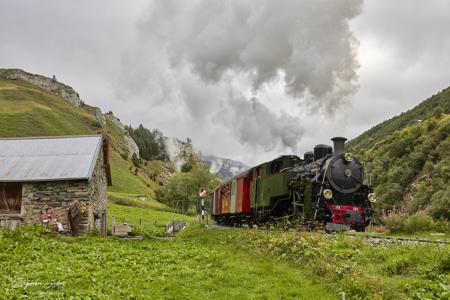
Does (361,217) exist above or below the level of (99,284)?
above

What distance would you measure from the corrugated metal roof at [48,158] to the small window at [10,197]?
25.4 inches

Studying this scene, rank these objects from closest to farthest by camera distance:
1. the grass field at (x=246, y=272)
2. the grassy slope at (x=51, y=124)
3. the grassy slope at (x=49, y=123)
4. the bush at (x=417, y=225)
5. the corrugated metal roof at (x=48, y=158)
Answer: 1. the grass field at (x=246, y=272)
2. the bush at (x=417, y=225)
3. the corrugated metal roof at (x=48, y=158)
4. the grassy slope at (x=51, y=124)
5. the grassy slope at (x=49, y=123)

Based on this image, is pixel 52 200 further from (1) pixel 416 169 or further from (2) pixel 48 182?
(1) pixel 416 169

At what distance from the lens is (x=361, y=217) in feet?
69.7

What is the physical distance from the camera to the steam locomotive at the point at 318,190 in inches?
827

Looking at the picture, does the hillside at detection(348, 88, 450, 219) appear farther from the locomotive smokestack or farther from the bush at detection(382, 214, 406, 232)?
the bush at detection(382, 214, 406, 232)

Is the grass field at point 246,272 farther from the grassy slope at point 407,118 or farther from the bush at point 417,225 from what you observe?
the grassy slope at point 407,118

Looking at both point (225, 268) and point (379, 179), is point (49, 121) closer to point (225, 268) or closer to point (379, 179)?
point (379, 179)

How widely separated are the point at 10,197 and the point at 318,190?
16.0 m

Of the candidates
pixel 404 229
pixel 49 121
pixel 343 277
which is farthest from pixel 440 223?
pixel 49 121

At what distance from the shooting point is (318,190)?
21.5 m

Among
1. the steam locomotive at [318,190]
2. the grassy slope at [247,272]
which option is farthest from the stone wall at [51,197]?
the steam locomotive at [318,190]

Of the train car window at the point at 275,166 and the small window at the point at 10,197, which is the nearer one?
the small window at the point at 10,197

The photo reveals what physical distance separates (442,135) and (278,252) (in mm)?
46677
